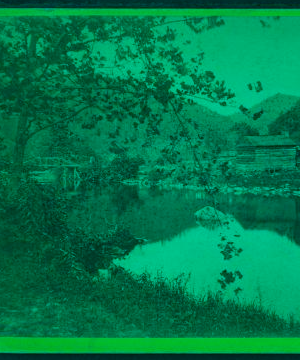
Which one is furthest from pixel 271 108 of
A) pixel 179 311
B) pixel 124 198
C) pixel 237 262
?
pixel 179 311

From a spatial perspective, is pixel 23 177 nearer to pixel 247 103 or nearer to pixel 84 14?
pixel 84 14

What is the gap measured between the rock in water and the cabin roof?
53 centimetres

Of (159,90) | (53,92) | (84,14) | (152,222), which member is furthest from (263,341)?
(84,14)

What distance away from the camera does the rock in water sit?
10.3ft

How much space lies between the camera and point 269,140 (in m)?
3.20

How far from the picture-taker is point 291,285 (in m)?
3.09

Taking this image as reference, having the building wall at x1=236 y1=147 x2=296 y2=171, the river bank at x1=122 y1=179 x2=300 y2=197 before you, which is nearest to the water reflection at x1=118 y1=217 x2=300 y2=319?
the river bank at x1=122 y1=179 x2=300 y2=197

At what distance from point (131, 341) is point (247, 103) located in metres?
1.80

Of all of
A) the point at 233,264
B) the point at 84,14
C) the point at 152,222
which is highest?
the point at 84,14

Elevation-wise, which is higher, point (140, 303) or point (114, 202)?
point (114, 202)

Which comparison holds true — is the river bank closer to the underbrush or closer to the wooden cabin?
the wooden cabin

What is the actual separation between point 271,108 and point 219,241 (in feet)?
3.21

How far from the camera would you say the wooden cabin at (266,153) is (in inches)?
125

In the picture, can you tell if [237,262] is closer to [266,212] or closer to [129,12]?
[266,212]
